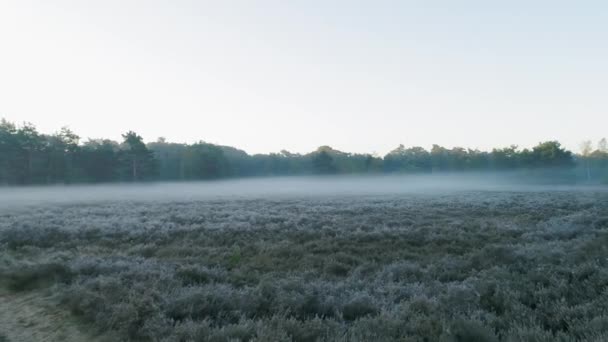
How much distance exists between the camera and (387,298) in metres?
5.34

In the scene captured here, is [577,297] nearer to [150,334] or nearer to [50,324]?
[150,334]

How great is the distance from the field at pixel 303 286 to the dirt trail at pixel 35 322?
0.02 meters

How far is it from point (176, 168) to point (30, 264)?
66678mm

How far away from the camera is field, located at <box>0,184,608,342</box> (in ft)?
13.2

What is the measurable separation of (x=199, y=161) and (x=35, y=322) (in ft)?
214

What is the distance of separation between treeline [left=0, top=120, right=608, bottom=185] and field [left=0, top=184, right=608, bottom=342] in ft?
162

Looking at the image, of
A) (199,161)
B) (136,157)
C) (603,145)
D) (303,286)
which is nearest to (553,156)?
(603,145)

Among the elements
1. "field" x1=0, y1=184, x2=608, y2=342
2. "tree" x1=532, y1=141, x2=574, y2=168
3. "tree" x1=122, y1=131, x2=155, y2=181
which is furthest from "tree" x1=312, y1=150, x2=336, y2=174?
"field" x1=0, y1=184, x2=608, y2=342

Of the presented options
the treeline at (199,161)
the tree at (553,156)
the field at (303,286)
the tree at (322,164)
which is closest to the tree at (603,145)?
the treeline at (199,161)

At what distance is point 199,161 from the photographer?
6731 centimetres

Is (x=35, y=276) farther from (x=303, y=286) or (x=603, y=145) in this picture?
(x=603, y=145)

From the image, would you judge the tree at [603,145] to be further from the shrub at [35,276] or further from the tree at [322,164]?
the shrub at [35,276]

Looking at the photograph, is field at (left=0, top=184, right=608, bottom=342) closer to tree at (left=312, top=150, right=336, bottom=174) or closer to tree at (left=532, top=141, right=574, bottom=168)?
tree at (left=312, top=150, right=336, bottom=174)

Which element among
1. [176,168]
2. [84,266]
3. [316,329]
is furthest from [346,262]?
[176,168]
